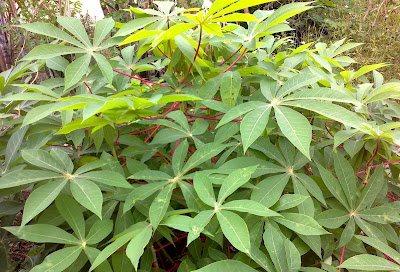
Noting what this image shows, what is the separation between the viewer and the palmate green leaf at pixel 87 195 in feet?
1.89

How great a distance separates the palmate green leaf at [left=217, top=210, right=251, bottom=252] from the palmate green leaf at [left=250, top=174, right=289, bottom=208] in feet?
0.37

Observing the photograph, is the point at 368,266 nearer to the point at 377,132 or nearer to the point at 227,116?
the point at 377,132

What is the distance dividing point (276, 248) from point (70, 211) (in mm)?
443

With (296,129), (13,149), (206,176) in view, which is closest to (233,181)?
(206,176)

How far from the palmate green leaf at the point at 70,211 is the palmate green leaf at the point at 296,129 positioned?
47cm

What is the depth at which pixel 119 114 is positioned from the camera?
681mm

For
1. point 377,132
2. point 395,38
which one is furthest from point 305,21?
point 377,132

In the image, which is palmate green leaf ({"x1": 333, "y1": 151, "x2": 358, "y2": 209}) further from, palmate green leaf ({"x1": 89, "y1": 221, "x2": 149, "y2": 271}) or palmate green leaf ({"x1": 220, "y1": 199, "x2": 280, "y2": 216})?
palmate green leaf ({"x1": 89, "y1": 221, "x2": 149, "y2": 271})

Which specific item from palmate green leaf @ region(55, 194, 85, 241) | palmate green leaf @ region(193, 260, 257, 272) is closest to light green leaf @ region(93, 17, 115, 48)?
palmate green leaf @ region(55, 194, 85, 241)

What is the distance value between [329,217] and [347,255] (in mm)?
107

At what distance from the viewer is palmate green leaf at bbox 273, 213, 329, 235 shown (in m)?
0.61

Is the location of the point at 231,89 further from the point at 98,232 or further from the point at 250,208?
the point at 98,232

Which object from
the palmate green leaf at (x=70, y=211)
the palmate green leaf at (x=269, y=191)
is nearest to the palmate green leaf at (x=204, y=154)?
the palmate green leaf at (x=269, y=191)

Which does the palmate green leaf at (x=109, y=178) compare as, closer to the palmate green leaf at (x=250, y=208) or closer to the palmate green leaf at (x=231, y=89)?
the palmate green leaf at (x=250, y=208)
